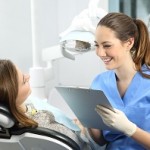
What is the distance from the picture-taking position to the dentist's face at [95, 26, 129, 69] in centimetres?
121

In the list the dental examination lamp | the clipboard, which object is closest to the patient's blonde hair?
the clipboard

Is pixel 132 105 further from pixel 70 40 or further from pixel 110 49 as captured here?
pixel 70 40

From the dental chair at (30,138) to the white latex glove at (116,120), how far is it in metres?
0.18

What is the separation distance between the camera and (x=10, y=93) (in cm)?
96

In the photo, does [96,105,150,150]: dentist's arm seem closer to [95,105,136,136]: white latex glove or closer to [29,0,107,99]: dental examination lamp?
[95,105,136,136]: white latex glove

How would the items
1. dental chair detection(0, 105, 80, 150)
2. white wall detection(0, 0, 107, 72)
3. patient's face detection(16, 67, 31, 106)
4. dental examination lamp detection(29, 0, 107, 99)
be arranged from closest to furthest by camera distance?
dental chair detection(0, 105, 80, 150)
patient's face detection(16, 67, 31, 106)
dental examination lamp detection(29, 0, 107, 99)
white wall detection(0, 0, 107, 72)

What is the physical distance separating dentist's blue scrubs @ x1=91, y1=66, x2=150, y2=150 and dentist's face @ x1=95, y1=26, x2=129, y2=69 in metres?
0.11

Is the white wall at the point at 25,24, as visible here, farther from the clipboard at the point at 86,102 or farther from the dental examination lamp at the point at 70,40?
the clipboard at the point at 86,102

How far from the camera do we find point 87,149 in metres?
1.26

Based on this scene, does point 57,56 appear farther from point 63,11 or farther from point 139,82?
point 63,11

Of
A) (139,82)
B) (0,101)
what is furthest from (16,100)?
(139,82)

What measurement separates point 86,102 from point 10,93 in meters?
0.29

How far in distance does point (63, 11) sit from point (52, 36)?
0.21 m

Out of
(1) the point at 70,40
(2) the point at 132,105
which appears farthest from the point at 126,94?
(1) the point at 70,40
